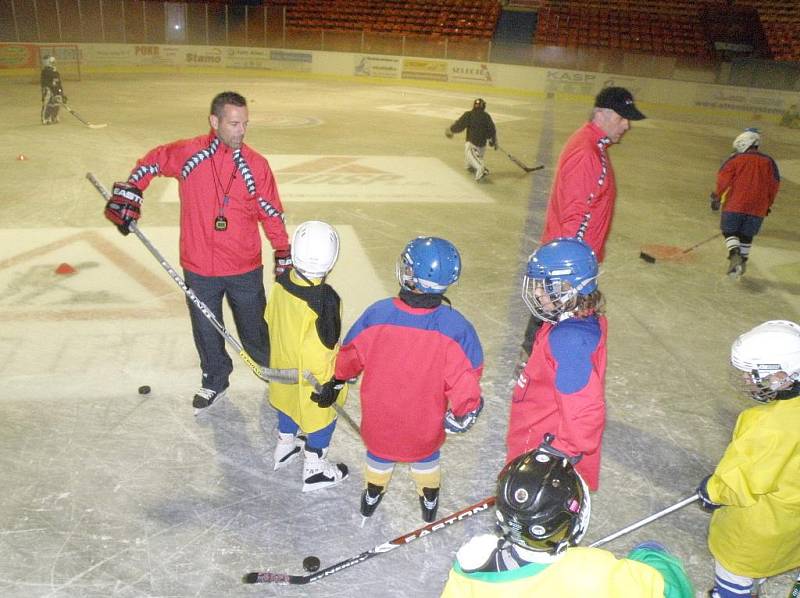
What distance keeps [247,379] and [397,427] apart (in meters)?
1.79

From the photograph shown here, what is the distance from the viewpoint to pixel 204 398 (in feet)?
12.6

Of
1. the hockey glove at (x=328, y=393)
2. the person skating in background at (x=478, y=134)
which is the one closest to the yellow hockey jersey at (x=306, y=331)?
the hockey glove at (x=328, y=393)

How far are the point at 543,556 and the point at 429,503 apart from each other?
1.69 metres

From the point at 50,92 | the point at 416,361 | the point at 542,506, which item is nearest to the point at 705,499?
the point at 416,361

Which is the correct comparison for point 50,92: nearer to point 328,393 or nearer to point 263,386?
point 263,386

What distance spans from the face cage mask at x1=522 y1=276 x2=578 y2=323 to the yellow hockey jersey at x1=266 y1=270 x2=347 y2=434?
0.93m

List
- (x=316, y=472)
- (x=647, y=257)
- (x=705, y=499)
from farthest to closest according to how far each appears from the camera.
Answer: (x=647, y=257)
(x=316, y=472)
(x=705, y=499)

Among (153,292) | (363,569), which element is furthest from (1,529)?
(153,292)

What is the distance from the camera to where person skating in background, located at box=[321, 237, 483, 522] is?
2.49 m

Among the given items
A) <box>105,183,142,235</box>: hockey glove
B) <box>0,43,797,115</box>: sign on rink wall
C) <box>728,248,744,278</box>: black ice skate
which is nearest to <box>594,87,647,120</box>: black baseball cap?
<box>105,183,142,235</box>: hockey glove

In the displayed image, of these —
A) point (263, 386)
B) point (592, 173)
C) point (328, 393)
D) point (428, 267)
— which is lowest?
point (263, 386)

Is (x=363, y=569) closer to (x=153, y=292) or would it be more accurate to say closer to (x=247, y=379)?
(x=247, y=379)

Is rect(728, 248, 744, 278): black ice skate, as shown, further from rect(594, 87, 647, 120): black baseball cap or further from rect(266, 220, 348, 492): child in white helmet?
rect(266, 220, 348, 492): child in white helmet

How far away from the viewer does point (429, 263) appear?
2439 mm
